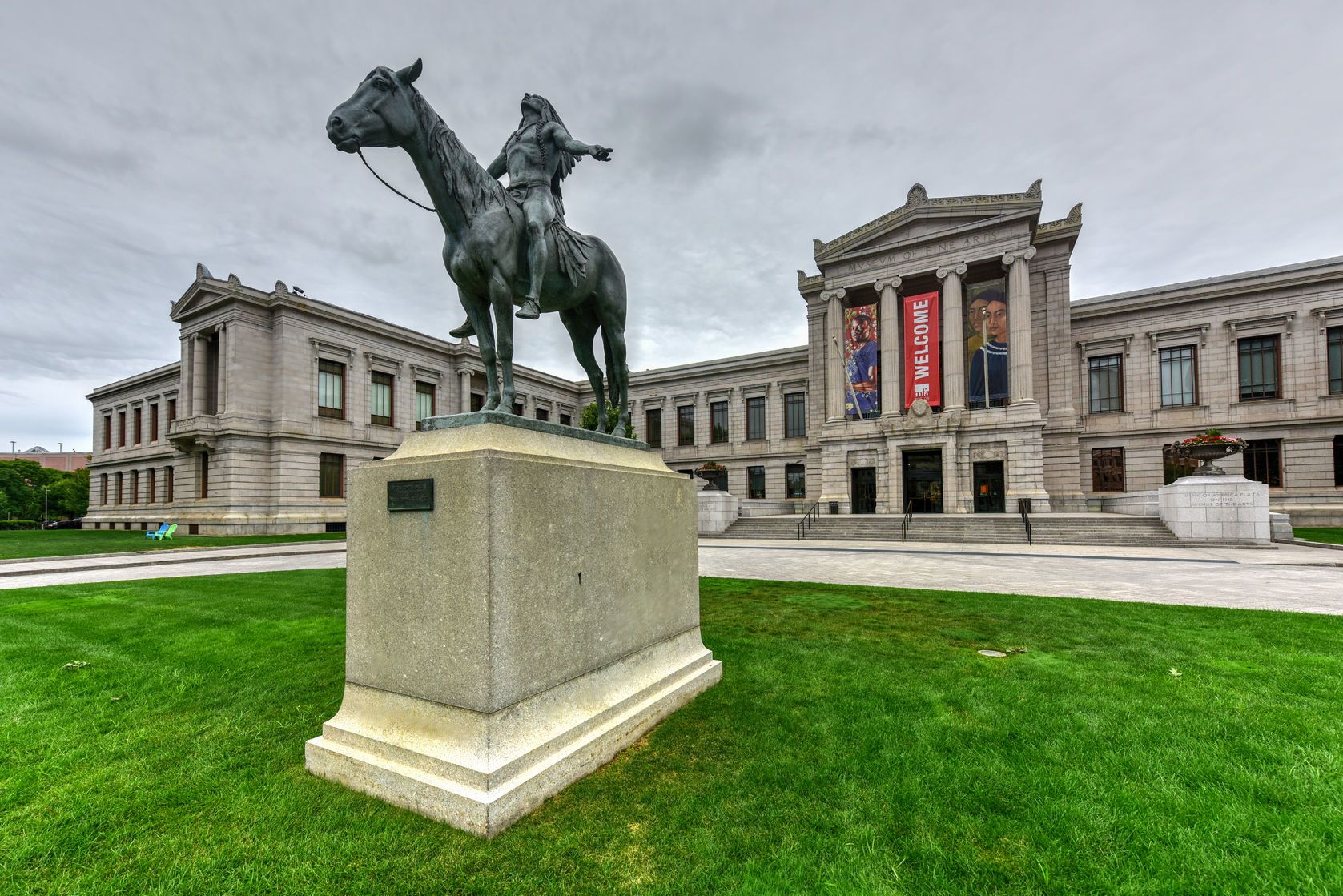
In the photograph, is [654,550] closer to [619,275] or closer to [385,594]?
[385,594]

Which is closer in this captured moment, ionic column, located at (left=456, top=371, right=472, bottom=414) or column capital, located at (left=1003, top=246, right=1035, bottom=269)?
column capital, located at (left=1003, top=246, right=1035, bottom=269)

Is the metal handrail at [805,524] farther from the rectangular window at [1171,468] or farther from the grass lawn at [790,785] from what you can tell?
the grass lawn at [790,785]

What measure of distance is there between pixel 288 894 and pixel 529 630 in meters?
1.39

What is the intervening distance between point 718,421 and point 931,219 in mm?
20761

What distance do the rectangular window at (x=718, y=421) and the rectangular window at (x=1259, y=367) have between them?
30.4 meters

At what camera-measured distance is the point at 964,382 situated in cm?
3147

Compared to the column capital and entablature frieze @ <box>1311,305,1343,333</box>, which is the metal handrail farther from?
entablature frieze @ <box>1311,305,1343,333</box>

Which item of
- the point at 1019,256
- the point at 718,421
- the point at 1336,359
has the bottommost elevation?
the point at 718,421

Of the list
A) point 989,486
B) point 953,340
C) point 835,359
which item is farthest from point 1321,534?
point 835,359

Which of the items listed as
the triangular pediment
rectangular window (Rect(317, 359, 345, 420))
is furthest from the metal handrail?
rectangular window (Rect(317, 359, 345, 420))

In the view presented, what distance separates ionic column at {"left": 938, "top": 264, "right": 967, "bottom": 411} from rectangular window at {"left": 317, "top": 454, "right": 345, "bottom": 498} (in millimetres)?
35318

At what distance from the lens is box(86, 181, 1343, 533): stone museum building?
28.9 meters

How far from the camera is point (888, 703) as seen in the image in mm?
4086

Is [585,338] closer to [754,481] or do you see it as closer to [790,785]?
[790,785]
